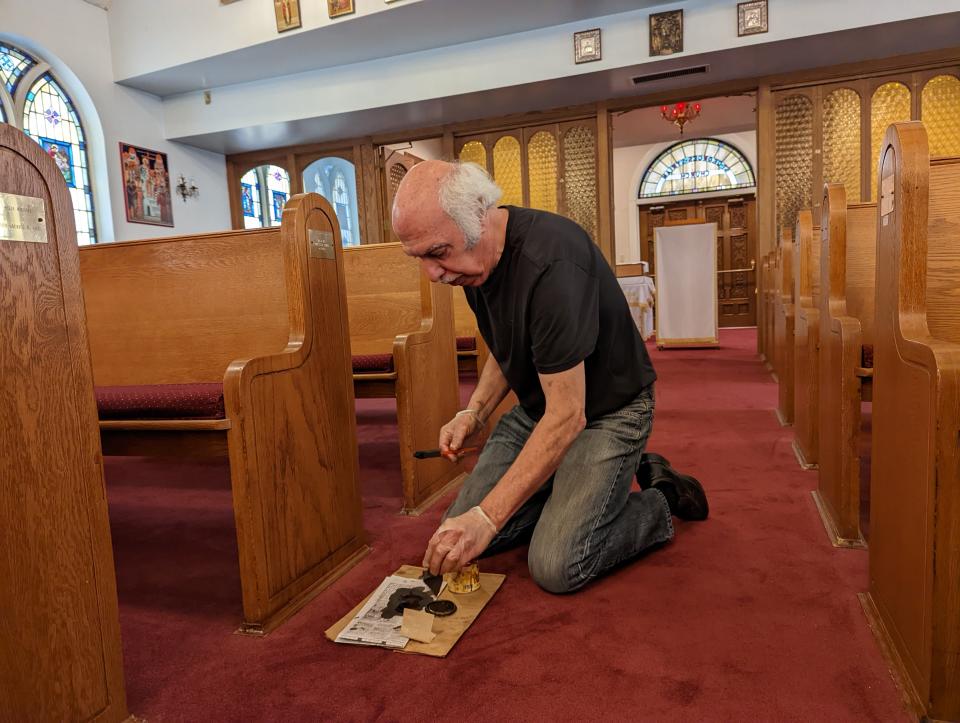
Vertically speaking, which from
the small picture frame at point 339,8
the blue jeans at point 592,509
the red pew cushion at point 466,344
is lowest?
the blue jeans at point 592,509

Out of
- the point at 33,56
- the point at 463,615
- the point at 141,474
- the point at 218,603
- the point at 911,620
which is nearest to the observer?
the point at 911,620

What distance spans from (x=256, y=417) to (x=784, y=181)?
23.5 ft

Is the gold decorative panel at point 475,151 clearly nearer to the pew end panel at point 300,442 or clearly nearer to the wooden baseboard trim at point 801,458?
the wooden baseboard trim at point 801,458

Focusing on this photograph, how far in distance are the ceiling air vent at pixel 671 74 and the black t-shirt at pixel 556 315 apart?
19.6 feet

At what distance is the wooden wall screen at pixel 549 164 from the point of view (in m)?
8.05

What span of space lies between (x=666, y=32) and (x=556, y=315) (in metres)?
6.13

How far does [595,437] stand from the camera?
1.95 m

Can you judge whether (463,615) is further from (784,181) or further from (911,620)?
(784,181)

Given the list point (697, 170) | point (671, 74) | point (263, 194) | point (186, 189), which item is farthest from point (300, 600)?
point (697, 170)

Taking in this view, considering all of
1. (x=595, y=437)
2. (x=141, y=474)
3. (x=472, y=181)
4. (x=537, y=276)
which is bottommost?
(x=141, y=474)

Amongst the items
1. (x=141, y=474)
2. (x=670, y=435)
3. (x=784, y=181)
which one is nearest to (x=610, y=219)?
(x=784, y=181)

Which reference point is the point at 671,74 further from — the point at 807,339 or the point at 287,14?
the point at 807,339

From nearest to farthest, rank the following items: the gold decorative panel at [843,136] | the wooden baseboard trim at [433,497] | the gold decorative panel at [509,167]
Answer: the wooden baseboard trim at [433,497]
the gold decorative panel at [843,136]
the gold decorative panel at [509,167]

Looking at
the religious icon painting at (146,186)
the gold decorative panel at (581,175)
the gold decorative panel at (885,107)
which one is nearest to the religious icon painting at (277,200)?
the religious icon painting at (146,186)
